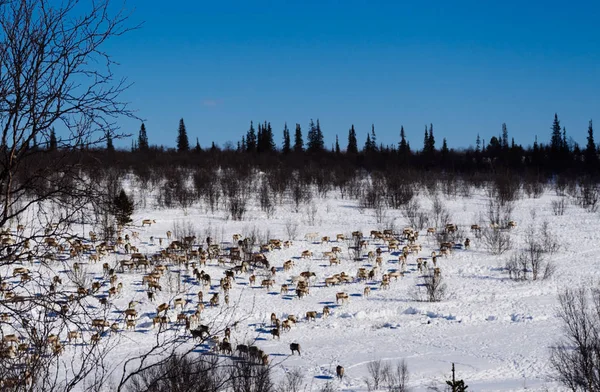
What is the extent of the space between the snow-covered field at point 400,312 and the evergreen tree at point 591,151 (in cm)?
3624

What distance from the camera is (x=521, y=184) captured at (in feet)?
200

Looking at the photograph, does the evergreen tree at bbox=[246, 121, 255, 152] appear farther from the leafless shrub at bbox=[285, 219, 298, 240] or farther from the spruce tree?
the leafless shrub at bbox=[285, 219, 298, 240]

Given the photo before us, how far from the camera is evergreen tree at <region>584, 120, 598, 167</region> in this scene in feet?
241

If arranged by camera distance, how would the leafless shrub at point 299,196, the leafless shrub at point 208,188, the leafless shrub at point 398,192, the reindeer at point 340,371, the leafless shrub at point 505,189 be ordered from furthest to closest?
1. the leafless shrub at point 505,189
2. the leafless shrub at point 398,192
3. the leafless shrub at point 299,196
4. the leafless shrub at point 208,188
5. the reindeer at point 340,371

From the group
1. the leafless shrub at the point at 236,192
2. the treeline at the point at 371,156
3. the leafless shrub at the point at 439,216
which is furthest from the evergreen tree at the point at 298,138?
the leafless shrub at the point at 439,216

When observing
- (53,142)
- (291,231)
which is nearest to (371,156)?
(291,231)

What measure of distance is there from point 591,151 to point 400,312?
66333mm

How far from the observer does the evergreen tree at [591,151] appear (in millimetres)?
73556

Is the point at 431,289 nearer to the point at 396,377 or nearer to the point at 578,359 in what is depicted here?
the point at 396,377

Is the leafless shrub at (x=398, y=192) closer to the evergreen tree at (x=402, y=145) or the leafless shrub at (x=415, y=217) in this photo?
the leafless shrub at (x=415, y=217)

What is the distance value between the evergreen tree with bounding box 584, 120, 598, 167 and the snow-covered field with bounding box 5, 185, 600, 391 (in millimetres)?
36243

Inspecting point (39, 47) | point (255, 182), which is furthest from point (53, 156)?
point (255, 182)

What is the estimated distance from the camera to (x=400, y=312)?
25.1 m

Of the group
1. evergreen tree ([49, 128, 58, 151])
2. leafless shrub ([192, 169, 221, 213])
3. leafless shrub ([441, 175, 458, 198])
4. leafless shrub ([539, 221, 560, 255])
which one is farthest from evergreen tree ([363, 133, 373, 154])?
evergreen tree ([49, 128, 58, 151])
